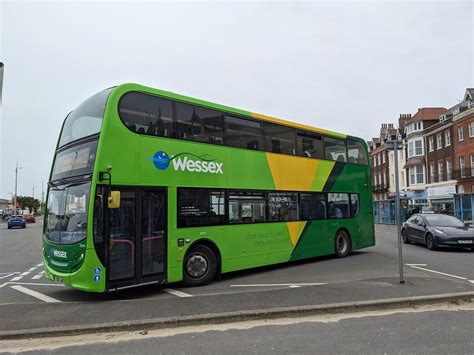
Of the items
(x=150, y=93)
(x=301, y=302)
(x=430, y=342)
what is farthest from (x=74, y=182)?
(x=430, y=342)

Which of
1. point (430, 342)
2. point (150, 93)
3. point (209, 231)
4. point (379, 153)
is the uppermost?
point (379, 153)

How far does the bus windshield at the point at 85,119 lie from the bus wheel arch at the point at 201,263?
123 inches

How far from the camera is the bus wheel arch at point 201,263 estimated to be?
8.48 m

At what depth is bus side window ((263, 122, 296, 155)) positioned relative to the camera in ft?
34.7

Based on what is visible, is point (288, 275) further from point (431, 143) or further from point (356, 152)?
point (431, 143)

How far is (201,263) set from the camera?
8.71 metres

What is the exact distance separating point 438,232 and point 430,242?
0.58 metres

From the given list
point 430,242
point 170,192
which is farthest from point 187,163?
point 430,242

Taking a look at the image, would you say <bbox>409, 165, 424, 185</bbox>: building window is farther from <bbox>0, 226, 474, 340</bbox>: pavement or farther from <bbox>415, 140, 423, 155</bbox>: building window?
<bbox>0, 226, 474, 340</bbox>: pavement

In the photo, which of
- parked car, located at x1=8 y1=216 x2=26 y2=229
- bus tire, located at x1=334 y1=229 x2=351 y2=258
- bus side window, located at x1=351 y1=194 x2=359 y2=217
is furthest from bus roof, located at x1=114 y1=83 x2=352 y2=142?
parked car, located at x1=8 y1=216 x2=26 y2=229

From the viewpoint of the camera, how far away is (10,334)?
5332mm

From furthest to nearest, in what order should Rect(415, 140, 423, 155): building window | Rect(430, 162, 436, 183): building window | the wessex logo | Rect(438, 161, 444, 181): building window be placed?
Rect(415, 140, 423, 155): building window → Rect(430, 162, 436, 183): building window → Rect(438, 161, 444, 181): building window → the wessex logo

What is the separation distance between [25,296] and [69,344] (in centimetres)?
366

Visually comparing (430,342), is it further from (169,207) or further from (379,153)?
(379,153)
